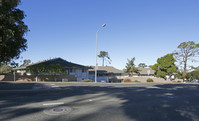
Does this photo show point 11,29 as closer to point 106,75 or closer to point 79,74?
point 79,74

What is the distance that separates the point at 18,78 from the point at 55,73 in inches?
266

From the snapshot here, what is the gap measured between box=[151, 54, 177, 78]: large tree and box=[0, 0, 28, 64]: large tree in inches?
1540

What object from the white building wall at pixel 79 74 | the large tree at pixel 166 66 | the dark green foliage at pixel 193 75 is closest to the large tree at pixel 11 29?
the white building wall at pixel 79 74

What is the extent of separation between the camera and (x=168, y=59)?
43188mm

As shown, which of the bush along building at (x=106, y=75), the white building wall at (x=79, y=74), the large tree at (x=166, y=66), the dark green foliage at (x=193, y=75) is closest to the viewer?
the white building wall at (x=79, y=74)

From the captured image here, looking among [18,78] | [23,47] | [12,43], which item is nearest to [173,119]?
[12,43]

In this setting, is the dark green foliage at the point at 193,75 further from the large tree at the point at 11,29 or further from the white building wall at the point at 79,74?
the large tree at the point at 11,29

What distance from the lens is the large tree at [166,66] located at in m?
42.2

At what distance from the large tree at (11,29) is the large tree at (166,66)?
128 feet

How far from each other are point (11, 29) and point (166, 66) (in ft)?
136

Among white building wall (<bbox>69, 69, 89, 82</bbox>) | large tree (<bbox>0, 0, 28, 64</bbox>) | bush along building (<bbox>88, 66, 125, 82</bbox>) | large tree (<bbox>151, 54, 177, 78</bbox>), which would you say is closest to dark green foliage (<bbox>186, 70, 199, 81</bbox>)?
large tree (<bbox>151, 54, 177, 78</bbox>)

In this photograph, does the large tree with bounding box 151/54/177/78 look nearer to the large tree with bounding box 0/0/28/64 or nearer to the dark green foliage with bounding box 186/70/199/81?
the dark green foliage with bounding box 186/70/199/81

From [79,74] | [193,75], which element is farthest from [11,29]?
[193,75]

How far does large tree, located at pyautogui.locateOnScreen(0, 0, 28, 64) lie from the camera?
11.7 meters
